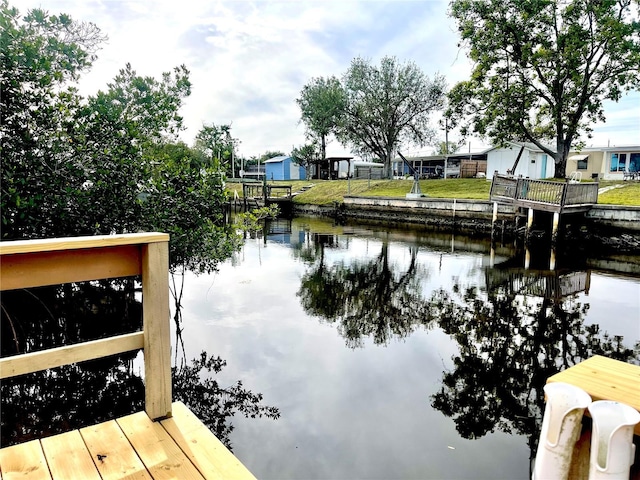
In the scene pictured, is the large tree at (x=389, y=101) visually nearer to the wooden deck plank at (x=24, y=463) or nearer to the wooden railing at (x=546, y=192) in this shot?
the wooden railing at (x=546, y=192)

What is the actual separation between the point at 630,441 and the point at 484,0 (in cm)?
2409

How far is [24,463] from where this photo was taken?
174 cm

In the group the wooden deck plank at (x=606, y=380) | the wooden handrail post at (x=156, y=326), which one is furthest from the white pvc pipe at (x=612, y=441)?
the wooden handrail post at (x=156, y=326)

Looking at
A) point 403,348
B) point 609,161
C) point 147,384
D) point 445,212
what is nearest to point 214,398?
point 403,348

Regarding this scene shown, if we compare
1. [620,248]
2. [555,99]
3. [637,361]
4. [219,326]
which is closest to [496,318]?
[637,361]

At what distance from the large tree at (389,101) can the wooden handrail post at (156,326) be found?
1251 inches

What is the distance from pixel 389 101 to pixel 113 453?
32293 mm

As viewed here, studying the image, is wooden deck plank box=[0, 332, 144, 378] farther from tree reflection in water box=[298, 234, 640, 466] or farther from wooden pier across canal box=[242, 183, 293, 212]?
wooden pier across canal box=[242, 183, 293, 212]

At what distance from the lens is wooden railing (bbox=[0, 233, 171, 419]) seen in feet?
5.54

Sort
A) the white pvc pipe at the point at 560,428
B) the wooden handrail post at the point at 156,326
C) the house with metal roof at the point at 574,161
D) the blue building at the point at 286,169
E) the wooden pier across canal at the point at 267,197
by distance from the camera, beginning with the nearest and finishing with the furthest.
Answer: the white pvc pipe at the point at 560,428
the wooden handrail post at the point at 156,326
the house with metal roof at the point at 574,161
the wooden pier across canal at the point at 267,197
the blue building at the point at 286,169

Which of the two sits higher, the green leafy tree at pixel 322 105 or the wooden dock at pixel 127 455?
the green leafy tree at pixel 322 105

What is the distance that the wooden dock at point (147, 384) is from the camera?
1.70 m

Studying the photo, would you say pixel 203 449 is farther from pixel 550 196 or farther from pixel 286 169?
pixel 286 169

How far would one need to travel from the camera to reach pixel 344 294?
936 cm
